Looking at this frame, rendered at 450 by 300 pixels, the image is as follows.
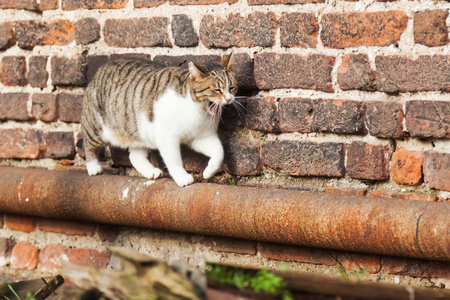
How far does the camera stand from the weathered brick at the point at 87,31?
2514mm

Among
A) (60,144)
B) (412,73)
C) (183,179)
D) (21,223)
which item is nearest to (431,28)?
(412,73)

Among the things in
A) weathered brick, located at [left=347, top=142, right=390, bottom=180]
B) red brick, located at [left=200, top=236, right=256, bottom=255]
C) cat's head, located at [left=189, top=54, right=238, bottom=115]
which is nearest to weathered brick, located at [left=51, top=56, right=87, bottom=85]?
cat's head, located at [left=189, top=54, right=238, bottom=115]

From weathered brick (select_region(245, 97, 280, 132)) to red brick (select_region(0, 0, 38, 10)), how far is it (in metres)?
1.11

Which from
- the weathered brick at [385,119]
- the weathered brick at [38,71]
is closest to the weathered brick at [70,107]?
the weathered brick at [38,71]

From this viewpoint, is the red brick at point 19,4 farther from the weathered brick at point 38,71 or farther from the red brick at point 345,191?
the red brick at point 345,191

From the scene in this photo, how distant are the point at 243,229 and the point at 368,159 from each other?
51 centimetres

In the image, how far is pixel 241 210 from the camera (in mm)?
2016

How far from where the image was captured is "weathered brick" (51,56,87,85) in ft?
8.43

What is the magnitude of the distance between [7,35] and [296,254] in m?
1.65

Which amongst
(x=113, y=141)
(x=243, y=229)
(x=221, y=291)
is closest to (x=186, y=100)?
(x=113, y=141)

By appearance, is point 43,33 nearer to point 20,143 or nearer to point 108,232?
point 20,143

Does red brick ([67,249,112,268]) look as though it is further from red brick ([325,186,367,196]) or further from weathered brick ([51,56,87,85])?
red brick ([325,186,367,196])

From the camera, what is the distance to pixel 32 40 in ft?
Answer: 8.68

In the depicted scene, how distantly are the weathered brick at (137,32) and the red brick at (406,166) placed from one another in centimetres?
101
